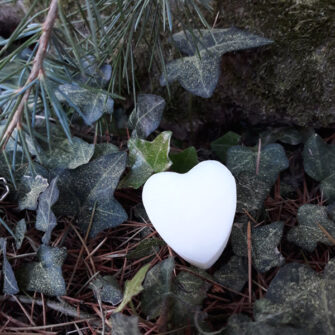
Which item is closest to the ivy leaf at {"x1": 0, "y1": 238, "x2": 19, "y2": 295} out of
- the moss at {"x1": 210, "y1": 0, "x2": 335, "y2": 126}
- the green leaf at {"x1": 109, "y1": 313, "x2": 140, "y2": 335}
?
the green leaf at {"x1": 109, "y1": 313, "x2": 140, "y2": 335}

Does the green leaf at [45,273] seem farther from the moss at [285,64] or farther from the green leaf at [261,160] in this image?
the moss at [285,64]

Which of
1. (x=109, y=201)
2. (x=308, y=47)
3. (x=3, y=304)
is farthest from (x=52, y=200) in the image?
(x=308, y=47)

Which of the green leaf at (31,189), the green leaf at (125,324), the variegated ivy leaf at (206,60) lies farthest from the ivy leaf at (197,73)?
the green leaf at (125,324)

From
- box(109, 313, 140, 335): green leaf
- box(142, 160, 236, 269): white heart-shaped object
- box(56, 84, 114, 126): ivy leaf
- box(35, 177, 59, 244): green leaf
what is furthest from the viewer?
box(56, 84, 114, 126): ivy leaf

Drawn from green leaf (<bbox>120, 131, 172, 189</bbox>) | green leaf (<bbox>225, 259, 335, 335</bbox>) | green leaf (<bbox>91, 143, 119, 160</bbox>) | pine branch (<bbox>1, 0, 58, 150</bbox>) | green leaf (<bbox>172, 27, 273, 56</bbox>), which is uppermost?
pine branch (<bbox>1, 0, 58, 150</bbox>)

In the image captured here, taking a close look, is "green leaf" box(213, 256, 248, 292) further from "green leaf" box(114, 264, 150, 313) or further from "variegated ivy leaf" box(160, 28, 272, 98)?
"variegated ivy leaf" box(160, 28, 272, 98)

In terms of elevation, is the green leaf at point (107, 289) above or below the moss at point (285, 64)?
below

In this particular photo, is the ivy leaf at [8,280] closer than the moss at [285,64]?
Yes

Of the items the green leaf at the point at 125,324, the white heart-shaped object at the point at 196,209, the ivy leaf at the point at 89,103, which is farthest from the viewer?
the ivy leaf at the point at 89,103

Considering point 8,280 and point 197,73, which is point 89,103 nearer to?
point 197,73
